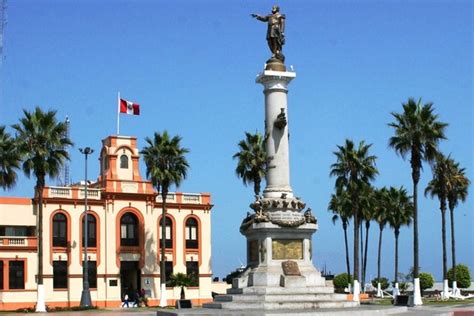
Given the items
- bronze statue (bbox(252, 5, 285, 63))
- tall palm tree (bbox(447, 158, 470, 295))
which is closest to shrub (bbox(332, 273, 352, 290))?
tall palm tree (bbox(447, 158, 470, 295))

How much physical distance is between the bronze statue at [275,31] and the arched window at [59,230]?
33.5m

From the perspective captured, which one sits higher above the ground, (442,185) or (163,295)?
(442,185)

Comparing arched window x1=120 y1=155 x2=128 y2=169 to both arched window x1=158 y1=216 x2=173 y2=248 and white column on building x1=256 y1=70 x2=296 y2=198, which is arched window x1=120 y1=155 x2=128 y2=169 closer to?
arched window x1=158 y1=216 x2=173 y2=248

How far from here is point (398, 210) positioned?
84.2 meters

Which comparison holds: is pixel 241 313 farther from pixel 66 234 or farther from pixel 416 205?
pixel 66 234

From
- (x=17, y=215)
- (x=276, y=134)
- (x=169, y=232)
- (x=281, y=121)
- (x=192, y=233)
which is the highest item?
(x=281, y=121)

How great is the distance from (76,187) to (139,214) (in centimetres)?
570

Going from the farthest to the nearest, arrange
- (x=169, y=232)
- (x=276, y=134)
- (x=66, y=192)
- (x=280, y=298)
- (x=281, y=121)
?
(x=169, y=232) < (x=66, y=192) < (x=276, y=134) < (x=281, y=121) < (x=280, y=298)

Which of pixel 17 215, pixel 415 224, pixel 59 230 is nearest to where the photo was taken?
pixel 415 224

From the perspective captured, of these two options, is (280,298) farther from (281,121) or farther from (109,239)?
(109,239)

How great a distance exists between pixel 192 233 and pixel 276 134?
1475 inches

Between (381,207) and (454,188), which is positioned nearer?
(454,188)

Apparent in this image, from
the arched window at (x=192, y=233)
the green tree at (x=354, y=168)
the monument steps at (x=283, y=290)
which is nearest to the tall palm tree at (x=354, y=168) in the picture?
the green tree at (x=354, y=168)

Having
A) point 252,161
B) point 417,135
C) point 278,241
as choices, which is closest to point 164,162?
point 252,161
